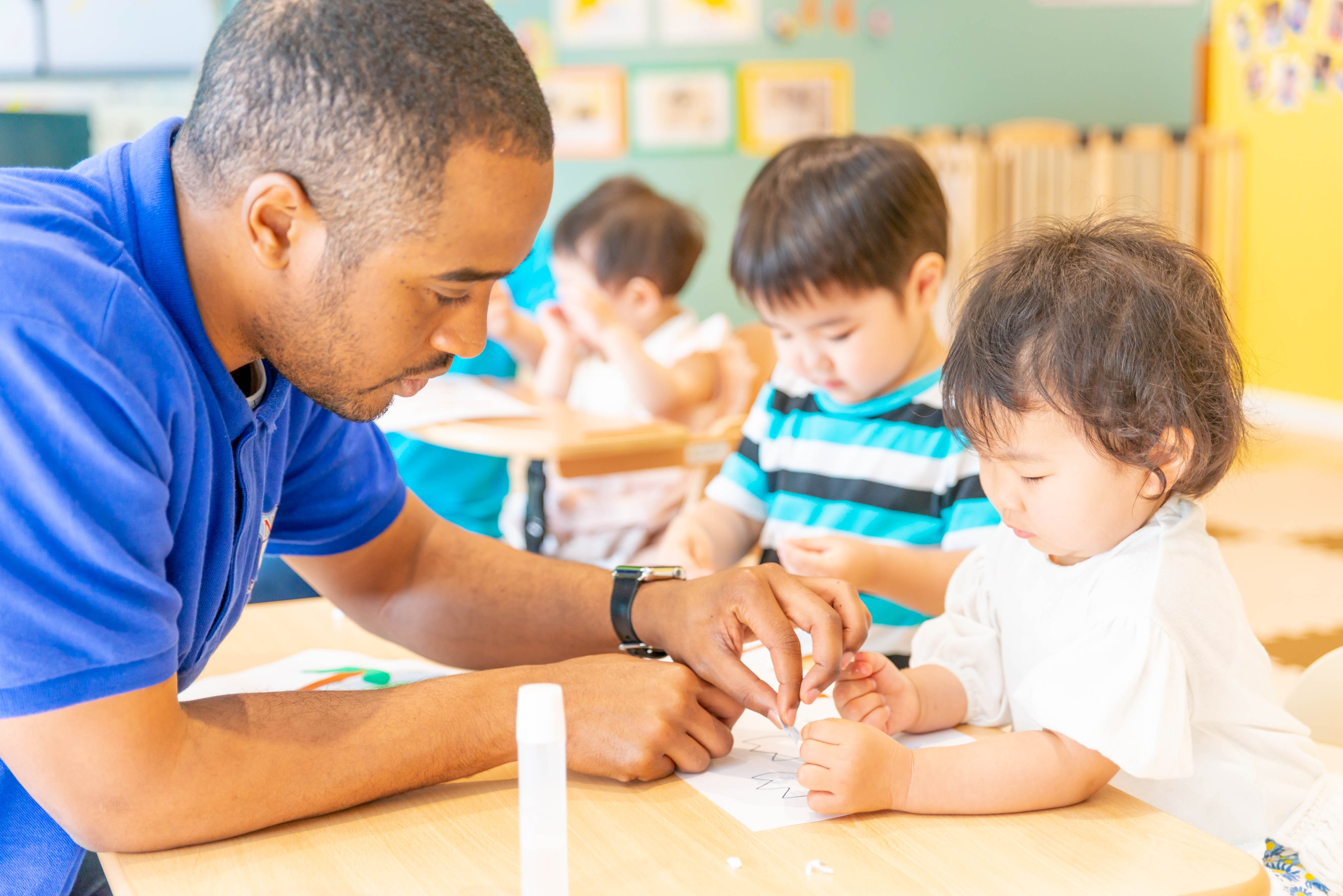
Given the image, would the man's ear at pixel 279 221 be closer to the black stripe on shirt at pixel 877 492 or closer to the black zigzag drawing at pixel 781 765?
the black zigzag drawing at pixel 781 765

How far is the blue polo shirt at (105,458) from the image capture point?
0.72 meters

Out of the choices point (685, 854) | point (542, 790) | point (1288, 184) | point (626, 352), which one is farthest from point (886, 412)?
point (1288, 184)

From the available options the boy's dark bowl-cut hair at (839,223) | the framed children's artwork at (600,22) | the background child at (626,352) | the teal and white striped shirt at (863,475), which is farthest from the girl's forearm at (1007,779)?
the framed children's artwork at (600,22)

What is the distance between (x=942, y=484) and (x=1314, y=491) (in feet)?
11.8

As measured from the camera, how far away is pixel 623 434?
2.25 metres

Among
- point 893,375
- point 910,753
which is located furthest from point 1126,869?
point 893,375

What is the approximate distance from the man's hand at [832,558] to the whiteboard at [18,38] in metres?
4.37

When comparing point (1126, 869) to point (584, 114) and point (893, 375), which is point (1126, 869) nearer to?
point (893, 375)

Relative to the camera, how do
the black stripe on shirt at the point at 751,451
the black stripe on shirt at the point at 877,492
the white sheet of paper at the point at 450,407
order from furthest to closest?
the white sheet of paper at the point at 450,407 < the black stripe on shirt at the point at 751,451 < the black stripe on shirt at the point at 877,492

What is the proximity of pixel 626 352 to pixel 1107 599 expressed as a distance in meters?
1.78

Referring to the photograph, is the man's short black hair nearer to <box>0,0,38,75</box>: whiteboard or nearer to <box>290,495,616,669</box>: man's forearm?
<box>290,495,616,669</box>: man's forearm

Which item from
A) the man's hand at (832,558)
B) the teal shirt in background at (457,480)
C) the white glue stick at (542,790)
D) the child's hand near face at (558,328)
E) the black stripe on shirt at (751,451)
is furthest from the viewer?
the child's hand near face at (558,328)

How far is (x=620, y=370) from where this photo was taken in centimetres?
271

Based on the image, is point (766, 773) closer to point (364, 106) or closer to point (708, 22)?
point (364, 106)
